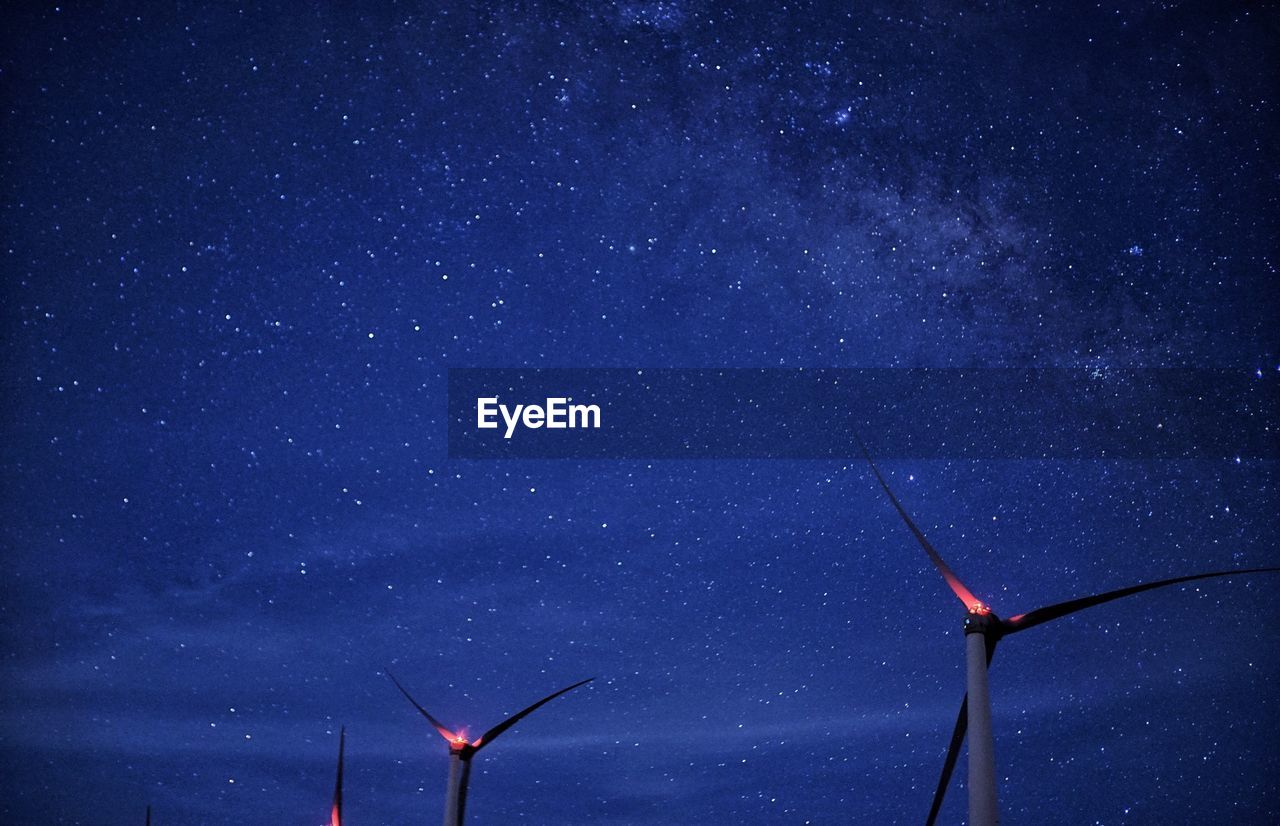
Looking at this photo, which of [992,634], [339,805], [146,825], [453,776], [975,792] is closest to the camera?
[975,792]

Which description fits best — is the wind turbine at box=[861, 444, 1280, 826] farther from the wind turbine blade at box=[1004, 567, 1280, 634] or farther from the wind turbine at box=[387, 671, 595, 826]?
the wind turbine at box=[387, 671, 595, 826]

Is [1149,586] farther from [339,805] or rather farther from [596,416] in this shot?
[339,805]

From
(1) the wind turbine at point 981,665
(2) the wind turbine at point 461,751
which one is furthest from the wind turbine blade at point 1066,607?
(2) the wind turbine at point 461,751

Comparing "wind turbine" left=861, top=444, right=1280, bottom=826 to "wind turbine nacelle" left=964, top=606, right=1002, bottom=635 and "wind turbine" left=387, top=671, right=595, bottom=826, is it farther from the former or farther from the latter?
"wind turbine" left=387, top=671, right=595, bottom=826

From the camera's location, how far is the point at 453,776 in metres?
35.4

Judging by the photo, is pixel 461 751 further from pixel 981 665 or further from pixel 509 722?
pixel 981 665

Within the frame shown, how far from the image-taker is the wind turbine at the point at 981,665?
64.1 ft

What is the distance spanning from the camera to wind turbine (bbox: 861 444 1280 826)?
64.1 feet

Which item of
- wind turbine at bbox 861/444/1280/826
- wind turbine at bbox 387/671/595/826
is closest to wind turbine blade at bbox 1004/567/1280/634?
wind turbine at bbox 861/444/1280/826

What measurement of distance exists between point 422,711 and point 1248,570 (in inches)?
1029

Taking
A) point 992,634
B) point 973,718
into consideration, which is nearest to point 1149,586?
point 992,634

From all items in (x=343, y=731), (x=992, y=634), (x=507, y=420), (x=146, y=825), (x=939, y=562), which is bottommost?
(x=146, y=825)

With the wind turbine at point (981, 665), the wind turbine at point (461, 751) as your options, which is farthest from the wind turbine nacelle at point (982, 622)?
the wind turbine at point (461, 751)

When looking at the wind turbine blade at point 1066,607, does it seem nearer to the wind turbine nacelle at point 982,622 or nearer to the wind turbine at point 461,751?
the wind turbine nacelle at point 982,622
